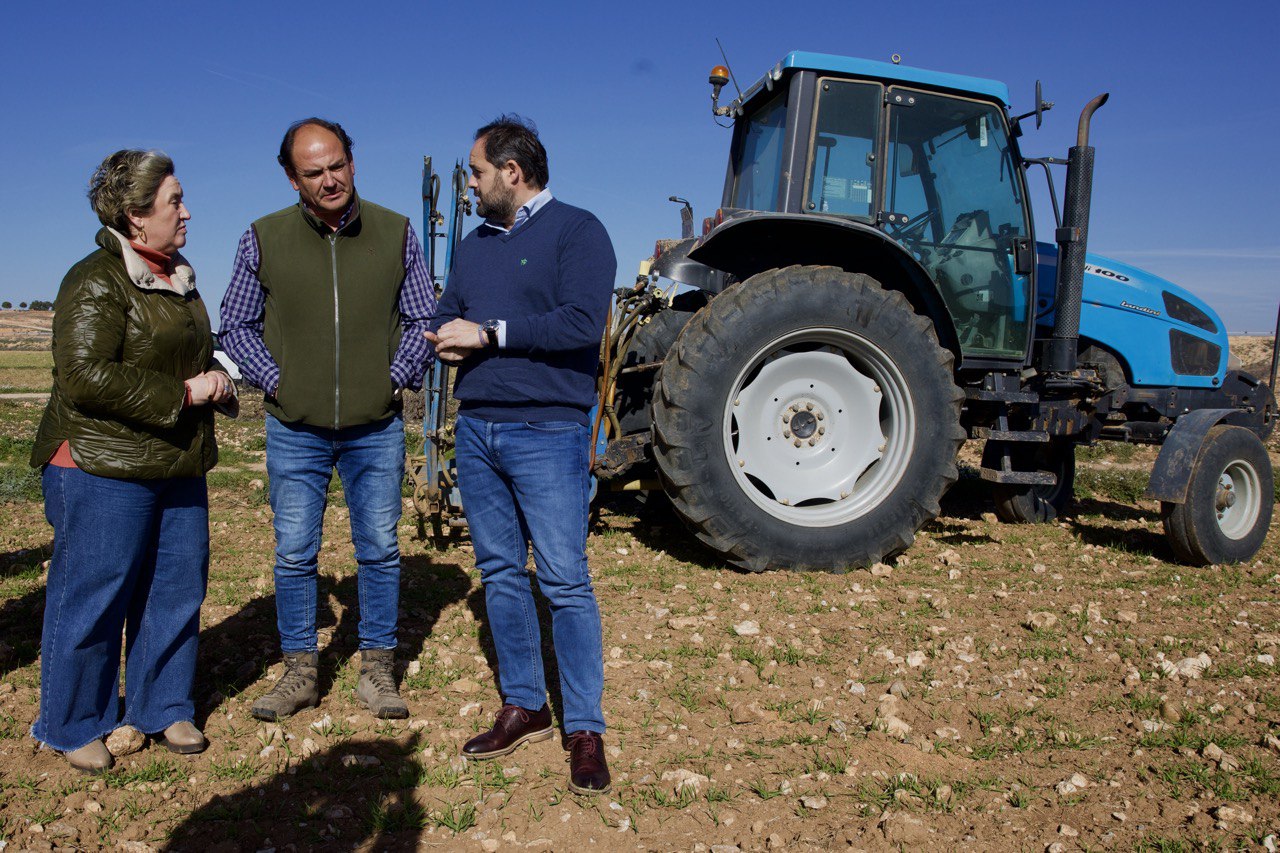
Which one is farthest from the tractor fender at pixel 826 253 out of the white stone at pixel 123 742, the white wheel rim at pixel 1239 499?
the white stone at pixel 123 742

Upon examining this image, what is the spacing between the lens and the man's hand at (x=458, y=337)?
2.67 meters

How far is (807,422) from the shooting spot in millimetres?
5000

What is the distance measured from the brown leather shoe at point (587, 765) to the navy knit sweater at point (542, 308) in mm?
917

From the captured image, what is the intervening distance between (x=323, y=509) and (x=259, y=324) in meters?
0.63

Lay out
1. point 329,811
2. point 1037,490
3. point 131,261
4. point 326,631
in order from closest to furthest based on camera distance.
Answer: point 329,811
point 131,261
point 326,631
point 1037,490

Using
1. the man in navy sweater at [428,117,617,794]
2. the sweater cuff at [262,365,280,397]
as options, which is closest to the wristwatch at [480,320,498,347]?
the man in navy sweater at [428,117,617,794]

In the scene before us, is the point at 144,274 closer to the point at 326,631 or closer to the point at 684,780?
the point at 326,631

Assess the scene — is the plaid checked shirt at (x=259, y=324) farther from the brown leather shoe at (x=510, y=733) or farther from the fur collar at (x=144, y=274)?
the brown leather shoe at (x=510, y=733)

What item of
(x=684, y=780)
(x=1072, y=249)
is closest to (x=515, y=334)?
(x=684, y=780)

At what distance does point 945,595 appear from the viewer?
14.8 feet

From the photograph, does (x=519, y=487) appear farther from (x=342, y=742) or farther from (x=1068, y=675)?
(x=1068, y=675)

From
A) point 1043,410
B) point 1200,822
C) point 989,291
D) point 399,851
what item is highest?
point 989,291

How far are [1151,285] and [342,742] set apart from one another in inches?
222

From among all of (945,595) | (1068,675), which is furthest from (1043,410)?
(1068,675)
